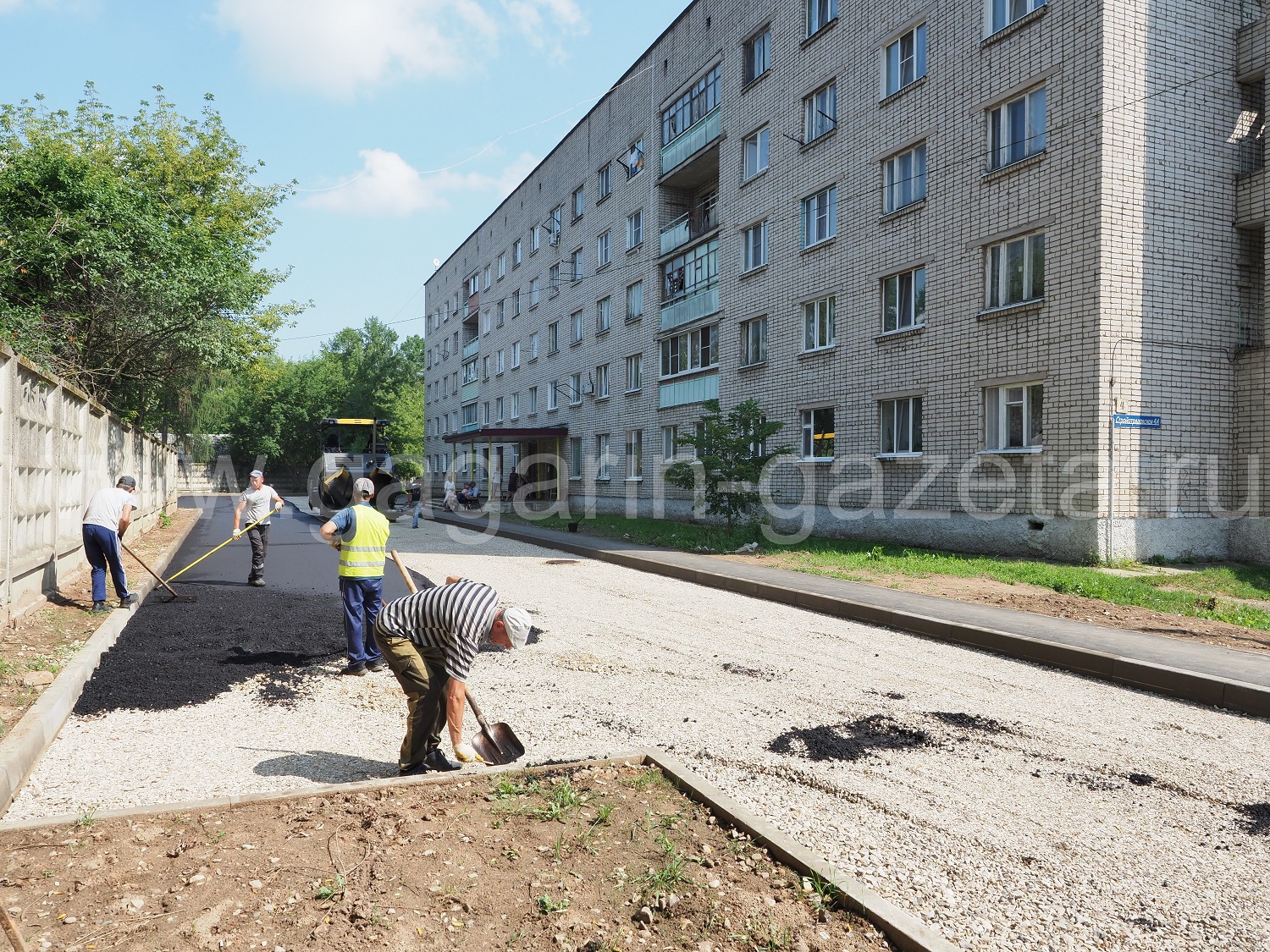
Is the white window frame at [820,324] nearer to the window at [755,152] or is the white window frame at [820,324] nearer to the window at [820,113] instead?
the window at [820,113]

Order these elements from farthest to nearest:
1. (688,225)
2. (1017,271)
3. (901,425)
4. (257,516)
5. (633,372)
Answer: (633,372)
(688,225)
(901,425)
(1017,271)
(257,516)

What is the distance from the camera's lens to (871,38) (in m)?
19.5

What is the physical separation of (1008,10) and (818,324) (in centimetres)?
749

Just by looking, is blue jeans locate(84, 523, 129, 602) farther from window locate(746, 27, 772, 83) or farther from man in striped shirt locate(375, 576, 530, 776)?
window locate(746, 27, 772, 83)

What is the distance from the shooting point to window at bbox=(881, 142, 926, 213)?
18.2 meters

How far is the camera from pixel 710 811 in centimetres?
399

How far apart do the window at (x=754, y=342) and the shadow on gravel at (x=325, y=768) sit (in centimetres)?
1939

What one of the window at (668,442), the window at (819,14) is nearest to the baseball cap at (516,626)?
the window at (819,14)

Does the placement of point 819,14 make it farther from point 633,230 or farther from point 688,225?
point 633,230

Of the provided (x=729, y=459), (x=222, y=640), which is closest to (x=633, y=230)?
(x=729, y=459)

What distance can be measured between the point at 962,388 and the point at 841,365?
378 cm

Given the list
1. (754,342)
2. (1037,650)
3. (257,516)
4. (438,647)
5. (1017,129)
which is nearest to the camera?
(438,647)

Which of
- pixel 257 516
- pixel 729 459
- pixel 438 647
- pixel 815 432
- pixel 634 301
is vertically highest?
pixel 634 301

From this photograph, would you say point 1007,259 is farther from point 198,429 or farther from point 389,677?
point 198,429
